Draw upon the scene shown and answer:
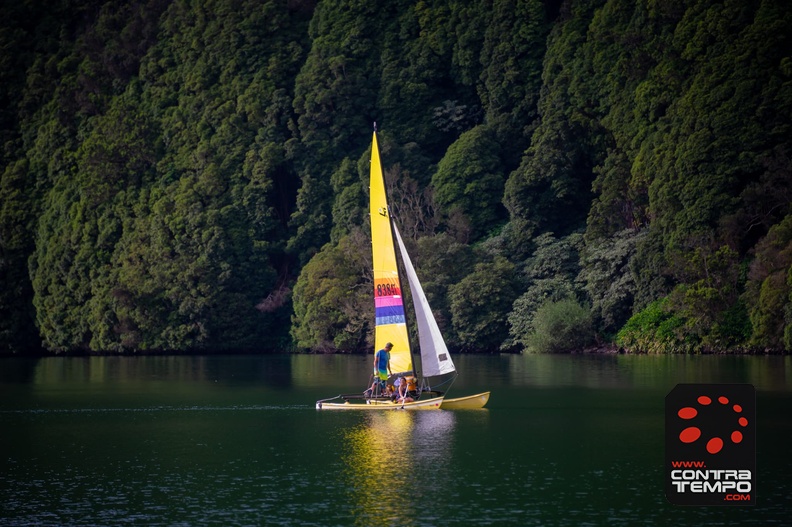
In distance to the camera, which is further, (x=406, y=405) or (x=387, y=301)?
(x=387, y=301)

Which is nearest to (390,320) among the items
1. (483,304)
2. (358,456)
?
(358,456)

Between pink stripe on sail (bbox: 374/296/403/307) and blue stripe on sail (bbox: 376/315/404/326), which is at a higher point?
pink stripe on sail (bbox: 374/296/403/307)

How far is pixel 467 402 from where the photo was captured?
43125mm

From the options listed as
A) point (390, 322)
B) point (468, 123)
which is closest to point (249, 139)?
point (468, 123)

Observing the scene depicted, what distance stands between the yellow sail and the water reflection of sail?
7.26 feet

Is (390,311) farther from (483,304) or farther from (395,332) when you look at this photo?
(483,304)

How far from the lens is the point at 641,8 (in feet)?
275

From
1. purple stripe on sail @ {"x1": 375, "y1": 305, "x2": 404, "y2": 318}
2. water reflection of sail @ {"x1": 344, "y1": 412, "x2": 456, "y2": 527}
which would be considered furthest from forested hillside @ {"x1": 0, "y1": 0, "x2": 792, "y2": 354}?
water reflection of sail @ {"x1": 344, "y1": 412, "x2": 456, "y2": 527}

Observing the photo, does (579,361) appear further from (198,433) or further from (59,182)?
(59,182)

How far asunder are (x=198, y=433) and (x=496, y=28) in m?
61.2

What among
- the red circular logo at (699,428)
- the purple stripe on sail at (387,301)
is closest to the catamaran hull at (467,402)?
the purple stripe on sail at (387,301)

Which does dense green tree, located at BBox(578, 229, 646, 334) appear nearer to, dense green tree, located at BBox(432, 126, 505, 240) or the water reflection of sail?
dense green tree, located at BBox(432, 126, 505, 240)

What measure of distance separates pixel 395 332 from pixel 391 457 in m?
11.6

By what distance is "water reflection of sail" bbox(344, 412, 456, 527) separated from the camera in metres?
26.1
